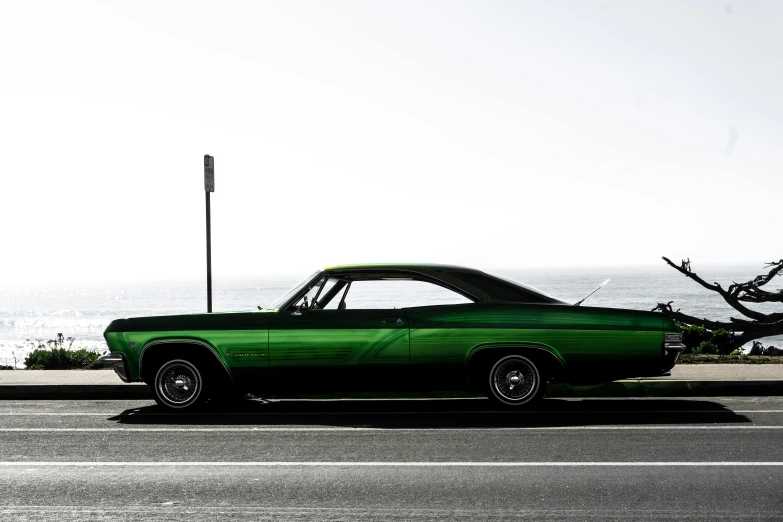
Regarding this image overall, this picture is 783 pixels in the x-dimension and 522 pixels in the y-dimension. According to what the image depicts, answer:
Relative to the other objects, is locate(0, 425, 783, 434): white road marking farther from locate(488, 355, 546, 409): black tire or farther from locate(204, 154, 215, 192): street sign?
locate(204, 154, 215, 192): street sign

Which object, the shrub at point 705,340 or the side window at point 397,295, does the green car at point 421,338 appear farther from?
the shrub at point 705,340

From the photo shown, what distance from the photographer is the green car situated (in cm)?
1032

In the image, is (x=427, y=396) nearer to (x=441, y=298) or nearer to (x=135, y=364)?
(x=441, y=298)

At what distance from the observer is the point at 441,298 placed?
1050cm

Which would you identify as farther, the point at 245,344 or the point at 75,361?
the point at 75,361

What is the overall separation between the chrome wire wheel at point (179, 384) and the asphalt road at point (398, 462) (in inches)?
11.4

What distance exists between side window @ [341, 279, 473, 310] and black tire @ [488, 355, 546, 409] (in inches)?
31.0

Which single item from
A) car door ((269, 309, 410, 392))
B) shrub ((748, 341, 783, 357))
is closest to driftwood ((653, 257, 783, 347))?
shrub ((748, 341, 783, 357))

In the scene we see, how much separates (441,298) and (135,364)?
336 centimetres

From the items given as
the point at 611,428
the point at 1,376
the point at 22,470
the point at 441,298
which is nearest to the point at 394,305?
the point at 441,298

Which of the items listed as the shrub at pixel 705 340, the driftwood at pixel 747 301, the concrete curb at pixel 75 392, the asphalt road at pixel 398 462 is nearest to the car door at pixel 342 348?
the asphalt road at pixel 398 462

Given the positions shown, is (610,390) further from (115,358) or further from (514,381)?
(115,358)

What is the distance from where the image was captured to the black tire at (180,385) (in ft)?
35.2

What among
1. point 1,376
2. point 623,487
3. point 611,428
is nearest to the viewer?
point 623,487
